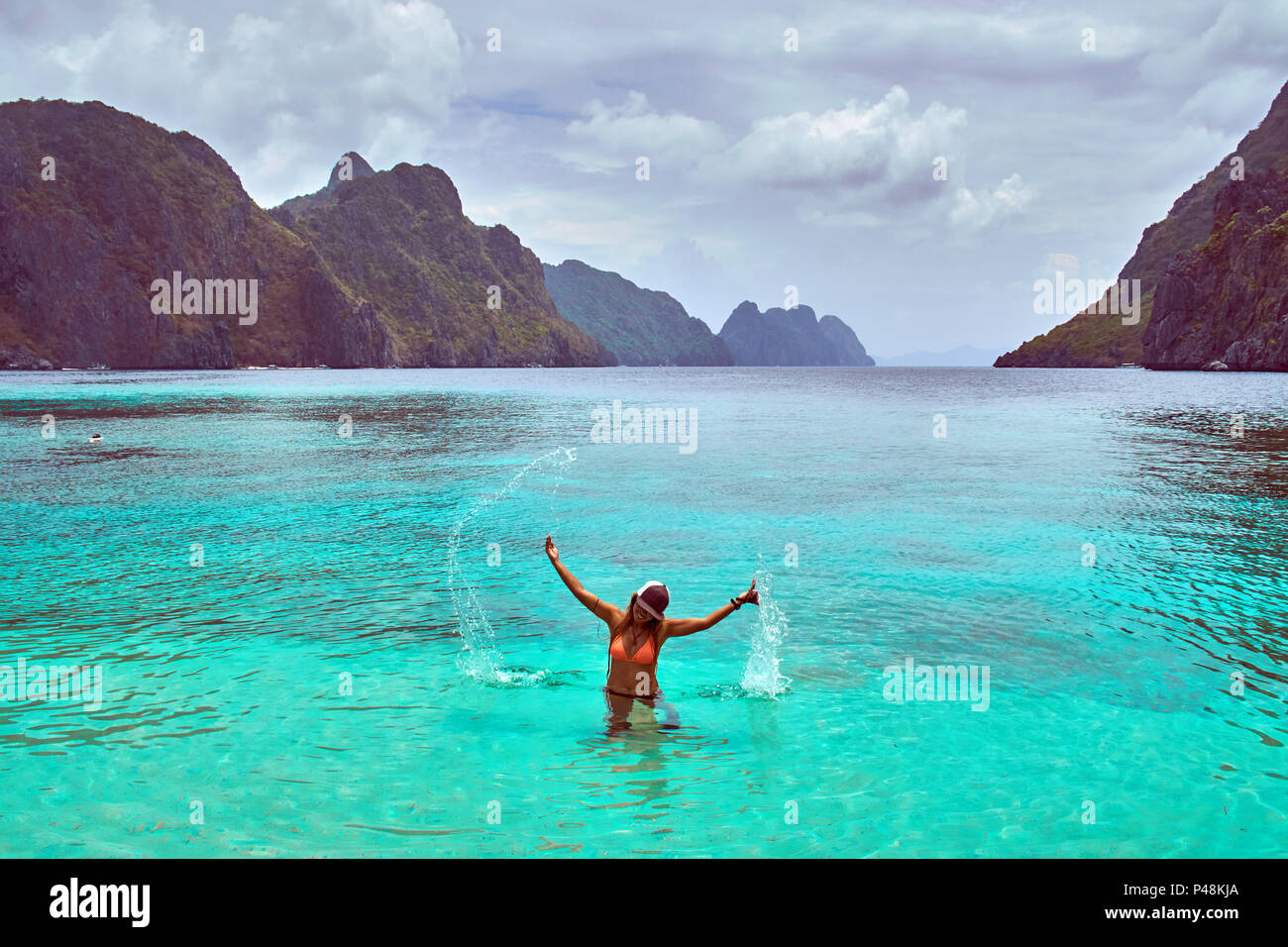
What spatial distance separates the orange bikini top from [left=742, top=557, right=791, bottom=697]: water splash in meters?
2.62

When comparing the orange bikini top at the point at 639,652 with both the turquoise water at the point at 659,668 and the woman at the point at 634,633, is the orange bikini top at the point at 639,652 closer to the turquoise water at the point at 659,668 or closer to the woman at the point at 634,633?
the woman at the point at 634,633

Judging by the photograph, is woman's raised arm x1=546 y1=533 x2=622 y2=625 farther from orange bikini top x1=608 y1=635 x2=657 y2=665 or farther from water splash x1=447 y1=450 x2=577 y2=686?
water splash x1=447 y1=450 x2=577 y2=686

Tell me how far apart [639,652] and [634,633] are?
10.7 inches

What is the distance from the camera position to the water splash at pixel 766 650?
1359 centimetres

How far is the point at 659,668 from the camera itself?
1444 cm

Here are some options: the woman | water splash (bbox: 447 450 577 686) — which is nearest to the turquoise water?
water splash (bbox: 447 450 577 686)

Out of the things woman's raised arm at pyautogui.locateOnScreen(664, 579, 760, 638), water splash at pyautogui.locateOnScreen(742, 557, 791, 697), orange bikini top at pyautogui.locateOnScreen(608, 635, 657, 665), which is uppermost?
woman's raised arm at pyautogui.locateOnScreen(664, 579, 760, 638)

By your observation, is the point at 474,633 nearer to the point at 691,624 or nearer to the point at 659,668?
the point at 659,668

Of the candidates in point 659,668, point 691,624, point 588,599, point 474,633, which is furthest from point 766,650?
point 474,633

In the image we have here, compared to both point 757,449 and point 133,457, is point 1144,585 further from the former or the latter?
point 133,457

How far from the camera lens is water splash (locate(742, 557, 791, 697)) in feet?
44.6

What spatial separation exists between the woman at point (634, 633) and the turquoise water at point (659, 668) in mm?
518
